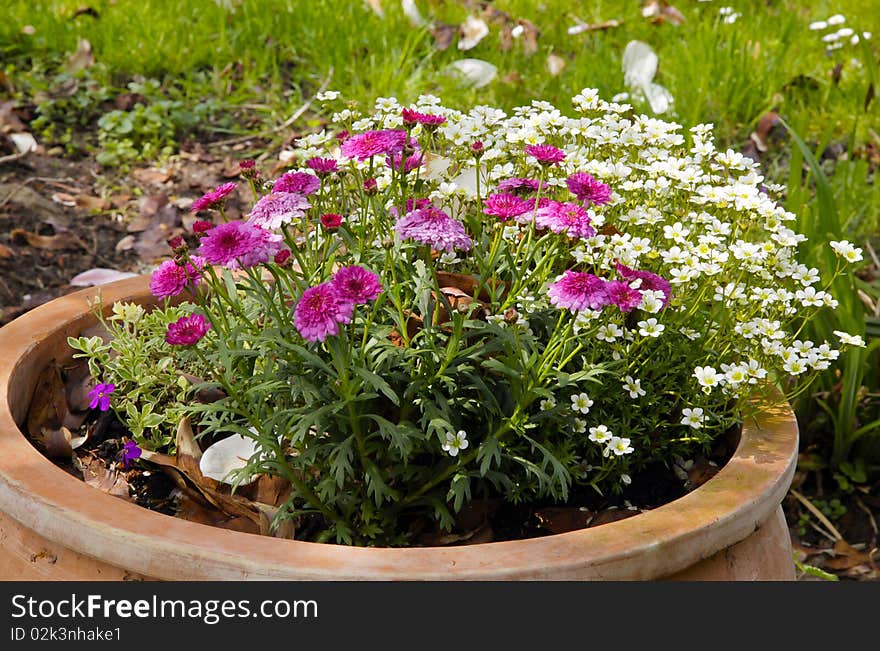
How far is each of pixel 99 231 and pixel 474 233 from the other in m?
1.97

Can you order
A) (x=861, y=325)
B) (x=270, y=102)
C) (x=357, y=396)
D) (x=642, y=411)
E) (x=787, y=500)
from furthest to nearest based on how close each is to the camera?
(x=270, y=102) → (x=787, y=500) → (x=861, y=325) → (x=642, y=411) → (x=357, y=396)

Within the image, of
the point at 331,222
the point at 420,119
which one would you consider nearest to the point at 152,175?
the point at 420,119

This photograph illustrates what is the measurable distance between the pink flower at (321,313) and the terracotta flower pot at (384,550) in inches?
10.5

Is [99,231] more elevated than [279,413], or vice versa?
[279,413]

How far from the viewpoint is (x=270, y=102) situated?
12.3ft

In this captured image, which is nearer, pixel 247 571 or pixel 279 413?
pixel 247 571

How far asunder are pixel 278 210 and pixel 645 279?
0.55 meters

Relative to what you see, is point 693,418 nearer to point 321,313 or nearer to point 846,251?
point 846,251

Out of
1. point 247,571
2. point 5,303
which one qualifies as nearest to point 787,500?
point 247,571

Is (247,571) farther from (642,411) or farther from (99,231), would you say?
(99,231)

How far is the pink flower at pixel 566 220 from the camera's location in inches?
52.7

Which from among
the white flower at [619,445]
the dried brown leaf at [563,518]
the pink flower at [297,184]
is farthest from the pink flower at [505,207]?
the dried brown leaf at [563,518]

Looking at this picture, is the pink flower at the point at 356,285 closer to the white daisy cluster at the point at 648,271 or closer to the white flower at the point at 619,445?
the white daisy cluster at the point at 648,271

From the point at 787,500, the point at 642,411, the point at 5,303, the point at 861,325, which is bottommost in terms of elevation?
the point at 787,500
